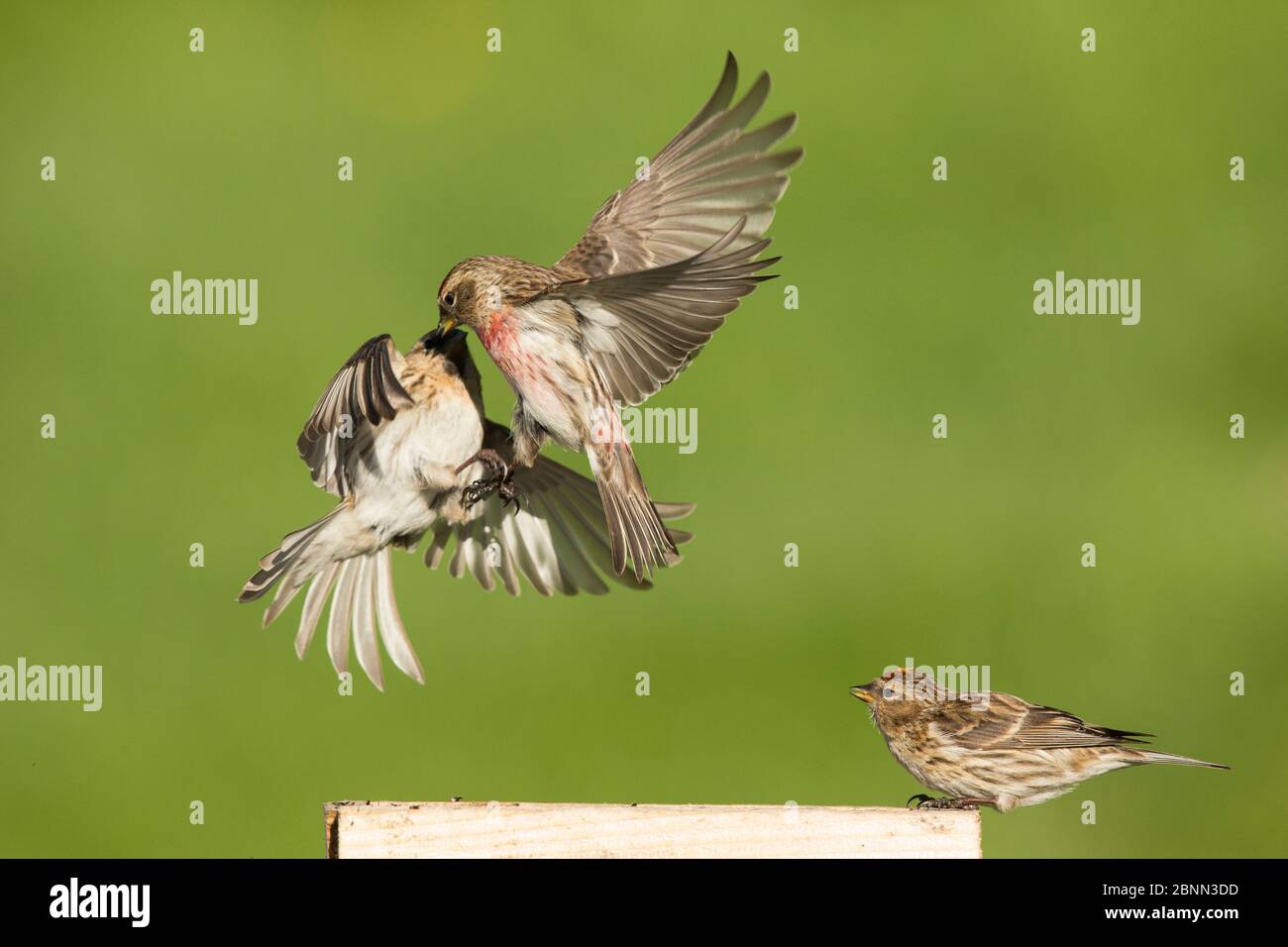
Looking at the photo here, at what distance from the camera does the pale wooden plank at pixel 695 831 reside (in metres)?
3.88

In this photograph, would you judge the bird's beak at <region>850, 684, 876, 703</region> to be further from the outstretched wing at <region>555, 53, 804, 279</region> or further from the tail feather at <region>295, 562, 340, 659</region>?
the tail feather at <region>295, 562, 340, 659</region>

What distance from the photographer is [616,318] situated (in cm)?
468

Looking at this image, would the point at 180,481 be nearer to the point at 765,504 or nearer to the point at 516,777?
the point at 516,777

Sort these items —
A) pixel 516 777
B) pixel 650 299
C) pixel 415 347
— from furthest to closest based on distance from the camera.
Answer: pixel 516 777 < pixel 415 347 < pixel 650 299

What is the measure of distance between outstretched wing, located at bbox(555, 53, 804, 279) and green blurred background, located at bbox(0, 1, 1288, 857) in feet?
6.79

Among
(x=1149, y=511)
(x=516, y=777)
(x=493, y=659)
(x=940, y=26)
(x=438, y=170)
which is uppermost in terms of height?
(x=940, y=26)

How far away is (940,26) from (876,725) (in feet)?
18.9

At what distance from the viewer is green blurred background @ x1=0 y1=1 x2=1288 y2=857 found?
25.9ft

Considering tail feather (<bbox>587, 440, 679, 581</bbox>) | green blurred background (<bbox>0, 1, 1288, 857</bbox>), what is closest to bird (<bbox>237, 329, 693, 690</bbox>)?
tail feather (<bbox>587, 440, 679, 581</bbox>)

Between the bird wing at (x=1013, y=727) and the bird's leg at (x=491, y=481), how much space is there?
1.45 metres

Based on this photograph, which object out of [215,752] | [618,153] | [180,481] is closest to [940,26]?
[618,153]

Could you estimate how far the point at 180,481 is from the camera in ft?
27.6

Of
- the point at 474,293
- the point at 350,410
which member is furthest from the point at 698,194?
the point at 350,410

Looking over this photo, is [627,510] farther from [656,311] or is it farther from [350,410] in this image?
[350,410]
